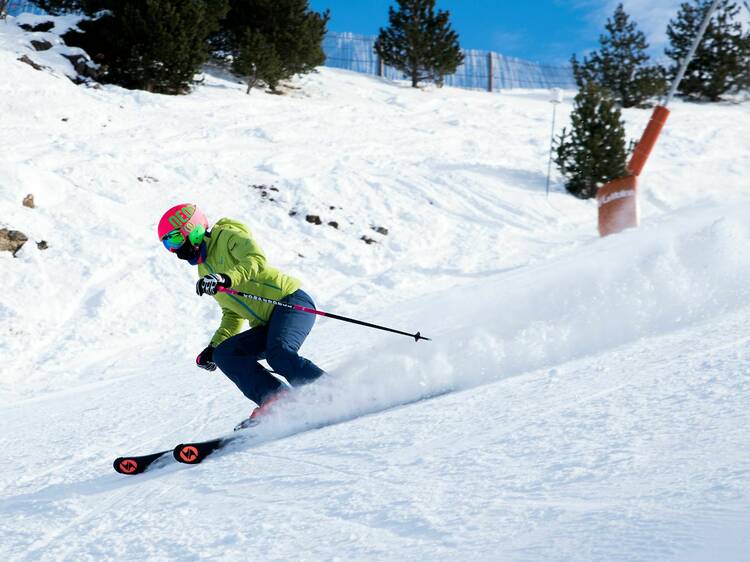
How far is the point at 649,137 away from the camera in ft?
33.1

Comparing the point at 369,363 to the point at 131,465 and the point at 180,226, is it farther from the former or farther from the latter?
the point at 131,465

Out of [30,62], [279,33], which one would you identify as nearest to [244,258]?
[30,62]

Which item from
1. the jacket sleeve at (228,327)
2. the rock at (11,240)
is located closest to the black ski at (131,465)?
the jacket sleeve at (228,327)

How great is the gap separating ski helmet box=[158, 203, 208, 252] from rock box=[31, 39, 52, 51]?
13.9 metres

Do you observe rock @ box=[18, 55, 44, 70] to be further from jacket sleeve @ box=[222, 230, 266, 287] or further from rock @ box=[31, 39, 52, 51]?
jacket sleeve @ box=[222, 230, 266, 287]

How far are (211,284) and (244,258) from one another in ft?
1.03

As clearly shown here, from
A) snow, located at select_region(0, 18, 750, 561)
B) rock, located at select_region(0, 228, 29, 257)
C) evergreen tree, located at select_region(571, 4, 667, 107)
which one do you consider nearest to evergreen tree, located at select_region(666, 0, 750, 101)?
evergreen tree, located at select_region(571, 4, 667, 107)

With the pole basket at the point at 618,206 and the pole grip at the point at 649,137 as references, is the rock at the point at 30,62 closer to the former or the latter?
the pole basket at the point at 618,206

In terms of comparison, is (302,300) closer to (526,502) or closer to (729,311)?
(526,502)

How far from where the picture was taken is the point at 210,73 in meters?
19.0

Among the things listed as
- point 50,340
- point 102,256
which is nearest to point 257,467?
point 50,340

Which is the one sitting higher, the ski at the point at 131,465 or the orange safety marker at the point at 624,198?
the orange safety marker at the point at 624,198

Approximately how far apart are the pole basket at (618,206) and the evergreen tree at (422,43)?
14.9 meters

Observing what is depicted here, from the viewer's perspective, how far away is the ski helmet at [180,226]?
3.69 meters
